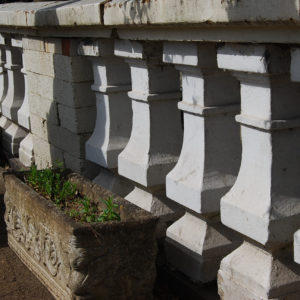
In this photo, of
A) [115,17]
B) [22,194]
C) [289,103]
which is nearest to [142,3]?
[115,17]

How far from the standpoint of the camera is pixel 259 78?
283 cm

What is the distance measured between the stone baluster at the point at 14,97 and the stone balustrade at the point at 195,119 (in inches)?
54.9

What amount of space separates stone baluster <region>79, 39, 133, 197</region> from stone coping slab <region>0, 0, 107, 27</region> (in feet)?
0.65

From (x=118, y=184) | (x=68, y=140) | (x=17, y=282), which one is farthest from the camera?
(x=68, y=140)

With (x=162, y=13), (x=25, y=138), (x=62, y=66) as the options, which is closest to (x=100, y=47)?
(x=62, y=66)

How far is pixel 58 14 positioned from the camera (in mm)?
4422

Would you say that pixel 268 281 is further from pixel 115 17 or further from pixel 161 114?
pixel 115 17

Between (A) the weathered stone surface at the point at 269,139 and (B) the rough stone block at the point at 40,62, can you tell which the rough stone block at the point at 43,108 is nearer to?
(B) the rough stone block at the point at 40,62

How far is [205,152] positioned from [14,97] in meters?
3.71

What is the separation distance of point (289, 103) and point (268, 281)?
31.1 inches

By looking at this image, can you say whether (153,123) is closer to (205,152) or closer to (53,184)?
(205,152)

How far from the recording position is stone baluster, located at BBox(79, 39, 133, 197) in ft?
14.0

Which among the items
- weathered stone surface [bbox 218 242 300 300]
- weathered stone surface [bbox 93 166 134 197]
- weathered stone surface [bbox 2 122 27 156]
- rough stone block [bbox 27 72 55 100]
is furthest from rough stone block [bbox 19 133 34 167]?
weathered stone surface [bbox 218 242 300 300]

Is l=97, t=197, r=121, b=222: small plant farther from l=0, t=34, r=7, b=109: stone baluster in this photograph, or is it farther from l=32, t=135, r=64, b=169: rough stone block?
l=0, t=34, r=7, b=109: stone baluster
